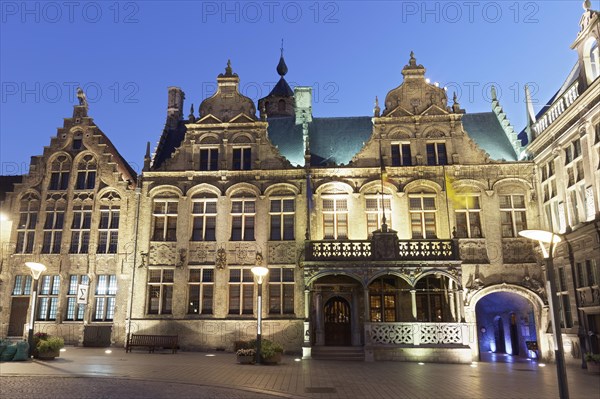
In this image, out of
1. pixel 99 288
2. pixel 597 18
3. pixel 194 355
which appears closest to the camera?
pixel 597 18

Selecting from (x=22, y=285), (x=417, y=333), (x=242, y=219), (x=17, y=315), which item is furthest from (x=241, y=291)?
(x=17, y=315)

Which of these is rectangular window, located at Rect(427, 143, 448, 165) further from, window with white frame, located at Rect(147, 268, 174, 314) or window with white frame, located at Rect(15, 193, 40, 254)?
window with white frame, located at Rect(15, 193, 40, 254)

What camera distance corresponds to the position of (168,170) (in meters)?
27.8

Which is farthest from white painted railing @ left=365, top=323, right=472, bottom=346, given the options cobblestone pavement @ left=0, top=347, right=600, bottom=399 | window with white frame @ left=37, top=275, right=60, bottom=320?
window with white frame @ left=37, top=275, right=60, bottom=320

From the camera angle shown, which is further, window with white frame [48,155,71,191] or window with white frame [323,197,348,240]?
window with white frame [48,155,71,191]

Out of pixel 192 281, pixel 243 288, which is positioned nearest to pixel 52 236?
pixel 192 281

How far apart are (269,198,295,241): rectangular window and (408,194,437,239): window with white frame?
6.46 meters

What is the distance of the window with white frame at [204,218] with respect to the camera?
26.9 meters

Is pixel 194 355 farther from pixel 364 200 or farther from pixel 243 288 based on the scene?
pixel 364 200

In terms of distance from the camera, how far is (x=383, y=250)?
2364 cm

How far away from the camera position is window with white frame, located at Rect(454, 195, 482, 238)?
83.9ft

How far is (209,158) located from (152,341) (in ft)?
34.0

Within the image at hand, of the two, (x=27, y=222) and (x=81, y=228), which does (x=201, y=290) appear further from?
(x=27, y=222)

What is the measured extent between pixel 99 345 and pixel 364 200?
16350 mm
